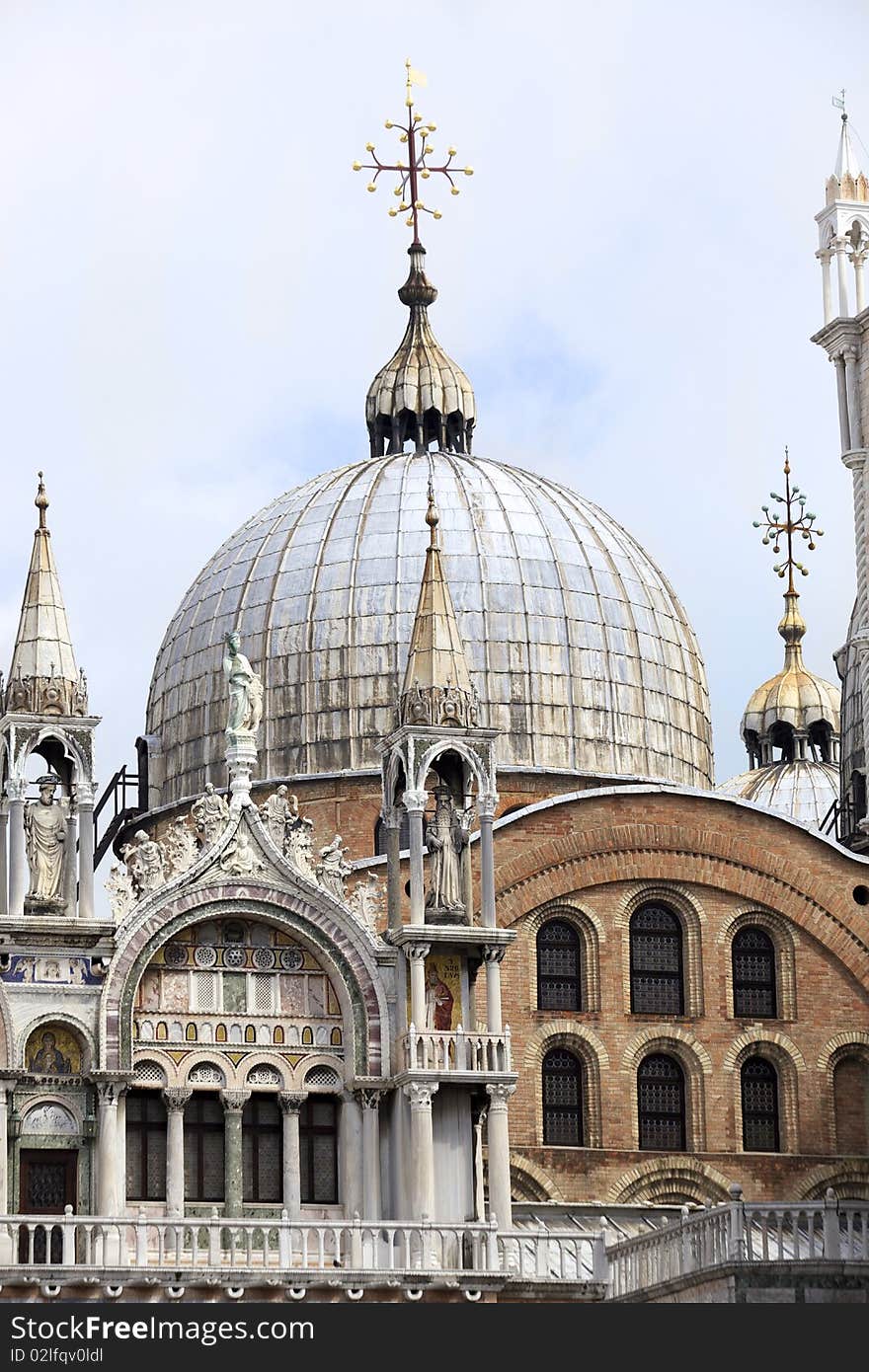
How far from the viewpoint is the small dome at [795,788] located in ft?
237

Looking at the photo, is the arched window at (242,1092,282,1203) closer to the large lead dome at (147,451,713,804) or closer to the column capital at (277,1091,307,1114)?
the column capital at (277,1091,307,1114)

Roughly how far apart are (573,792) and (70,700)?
1056 cm

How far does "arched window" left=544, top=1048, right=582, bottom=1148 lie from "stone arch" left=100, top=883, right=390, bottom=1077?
637 cm

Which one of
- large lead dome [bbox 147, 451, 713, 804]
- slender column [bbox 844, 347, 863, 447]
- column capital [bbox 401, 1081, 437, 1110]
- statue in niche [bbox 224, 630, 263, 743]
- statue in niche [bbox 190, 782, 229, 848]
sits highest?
slender column [bbox 844, 347, 863, 447]

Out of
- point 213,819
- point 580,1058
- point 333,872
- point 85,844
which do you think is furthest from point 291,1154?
point 580,1058

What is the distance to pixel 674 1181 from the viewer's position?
47.5 metres

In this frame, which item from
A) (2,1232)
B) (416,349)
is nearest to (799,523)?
(416,349)

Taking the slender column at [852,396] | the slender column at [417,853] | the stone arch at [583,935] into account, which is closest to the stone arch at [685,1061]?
the stone arch at [583,935]

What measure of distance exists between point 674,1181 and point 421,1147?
787cm

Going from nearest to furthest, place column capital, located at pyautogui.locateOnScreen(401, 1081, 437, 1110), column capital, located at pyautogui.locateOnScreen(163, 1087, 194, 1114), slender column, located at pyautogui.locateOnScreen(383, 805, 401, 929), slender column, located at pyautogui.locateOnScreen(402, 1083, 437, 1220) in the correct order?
slender column, located at pyautogui.locateOnScreen(402, 1083, 437, 1220)
column capital, located at pyautogui.locateOnScreen(401, 1081, 437, 1110)
column capital, located at pyautogui.locateOnScreen(163, 1087, 194, 1114)
slender column, located at pyautogui.locateOnScreen(383, 805, 401, 929)

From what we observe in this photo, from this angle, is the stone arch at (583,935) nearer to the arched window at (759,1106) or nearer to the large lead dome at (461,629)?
the arched window at (759,1106)

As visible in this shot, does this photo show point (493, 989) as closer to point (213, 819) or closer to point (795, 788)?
point (213, 819)

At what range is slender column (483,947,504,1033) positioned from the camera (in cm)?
4153

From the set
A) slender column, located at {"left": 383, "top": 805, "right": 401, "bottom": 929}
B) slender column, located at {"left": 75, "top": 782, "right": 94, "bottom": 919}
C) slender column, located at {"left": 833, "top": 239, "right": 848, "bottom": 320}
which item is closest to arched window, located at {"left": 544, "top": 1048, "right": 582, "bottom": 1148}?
slender column, located at {"left": 383, "top": 805, "right": 401, "bottom": 929}
